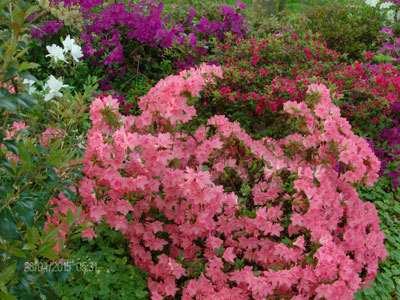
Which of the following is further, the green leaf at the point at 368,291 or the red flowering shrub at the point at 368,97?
the red flowering shrub at the point at 368,97

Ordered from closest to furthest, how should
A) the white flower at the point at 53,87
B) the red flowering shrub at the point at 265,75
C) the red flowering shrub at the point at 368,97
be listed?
the white flower at the point at 53,87
the red flowering shrub at the point at 265,75
the red flowering shrub at the point at 368,97

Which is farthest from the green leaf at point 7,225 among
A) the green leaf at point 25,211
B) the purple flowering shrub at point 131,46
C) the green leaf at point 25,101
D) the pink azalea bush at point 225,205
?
the purple flowering shrub at point 131,46

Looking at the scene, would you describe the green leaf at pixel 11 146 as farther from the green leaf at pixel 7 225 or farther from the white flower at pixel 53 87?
the white flower at pixel 53 87

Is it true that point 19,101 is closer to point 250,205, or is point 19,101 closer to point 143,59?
point 250,205

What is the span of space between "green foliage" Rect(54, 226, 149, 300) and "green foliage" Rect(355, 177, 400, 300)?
1.26 meters

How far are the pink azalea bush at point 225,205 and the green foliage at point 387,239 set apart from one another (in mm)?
144

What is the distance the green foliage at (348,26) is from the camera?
236 inches

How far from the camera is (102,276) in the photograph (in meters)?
2.16

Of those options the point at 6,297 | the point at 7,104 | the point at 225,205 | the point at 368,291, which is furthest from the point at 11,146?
the point at 368,291

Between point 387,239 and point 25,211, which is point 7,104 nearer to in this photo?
point 25,211

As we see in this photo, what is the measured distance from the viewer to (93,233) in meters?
2.19

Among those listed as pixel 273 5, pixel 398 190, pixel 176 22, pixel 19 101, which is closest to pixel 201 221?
pixel 19 101

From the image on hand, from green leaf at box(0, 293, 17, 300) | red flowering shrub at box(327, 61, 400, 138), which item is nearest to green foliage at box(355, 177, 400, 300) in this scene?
red flowering shrub at box(327, 61, 400, 138)

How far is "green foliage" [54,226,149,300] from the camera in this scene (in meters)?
2.09
